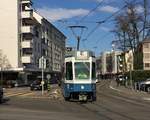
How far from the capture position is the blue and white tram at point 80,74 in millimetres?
33531

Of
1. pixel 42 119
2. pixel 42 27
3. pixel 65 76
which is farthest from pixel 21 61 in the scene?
pixel 42 119

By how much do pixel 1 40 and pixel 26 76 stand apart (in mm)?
8778

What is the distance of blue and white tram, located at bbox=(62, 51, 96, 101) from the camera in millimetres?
33531

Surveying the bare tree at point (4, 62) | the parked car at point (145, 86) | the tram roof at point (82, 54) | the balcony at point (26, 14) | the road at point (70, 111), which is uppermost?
the balcony at point (26, 14)

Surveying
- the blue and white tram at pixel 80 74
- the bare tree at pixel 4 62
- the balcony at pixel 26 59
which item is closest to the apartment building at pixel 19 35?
the balcony at pixel 26 59

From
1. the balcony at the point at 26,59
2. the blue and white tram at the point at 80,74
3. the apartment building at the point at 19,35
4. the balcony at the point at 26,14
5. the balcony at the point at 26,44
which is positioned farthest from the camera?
the balcony at the point at 26,14

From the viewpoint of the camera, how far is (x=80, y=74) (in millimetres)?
33625

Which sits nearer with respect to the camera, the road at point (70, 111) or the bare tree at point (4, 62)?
the road at point (70, 111)

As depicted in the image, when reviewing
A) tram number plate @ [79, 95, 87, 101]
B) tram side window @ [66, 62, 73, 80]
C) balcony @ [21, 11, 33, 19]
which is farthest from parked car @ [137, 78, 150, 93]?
balcony @ [21, 11, 33, 19]

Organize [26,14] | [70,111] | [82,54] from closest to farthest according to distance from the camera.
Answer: [70,111], [82,54], [26,14]

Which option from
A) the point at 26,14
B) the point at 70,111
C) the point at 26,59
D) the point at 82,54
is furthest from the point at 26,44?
the point at 70,111

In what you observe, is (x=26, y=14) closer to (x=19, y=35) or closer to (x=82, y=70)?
(x=19, y=35)

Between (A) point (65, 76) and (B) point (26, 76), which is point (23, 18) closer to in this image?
(B) point (26, 76)

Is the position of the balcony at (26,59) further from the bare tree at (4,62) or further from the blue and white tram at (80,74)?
the blue and white tram at (80,74)
